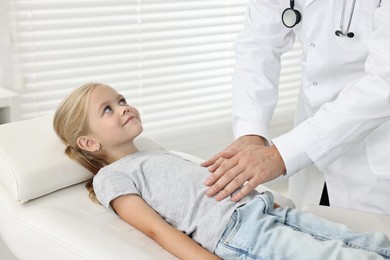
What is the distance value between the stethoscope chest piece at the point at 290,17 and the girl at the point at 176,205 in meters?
0.50

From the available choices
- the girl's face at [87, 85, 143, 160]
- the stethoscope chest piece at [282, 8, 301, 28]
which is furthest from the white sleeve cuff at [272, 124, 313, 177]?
the girl's face at [87, 85, 143, 160]

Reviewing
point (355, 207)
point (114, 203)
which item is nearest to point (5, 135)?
point (114, 203)

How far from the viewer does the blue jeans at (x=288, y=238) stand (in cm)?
153

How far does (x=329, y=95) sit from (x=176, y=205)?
55cm

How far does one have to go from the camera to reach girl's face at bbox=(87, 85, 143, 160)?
6.48 feet

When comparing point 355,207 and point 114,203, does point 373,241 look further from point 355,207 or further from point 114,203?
point 114,203

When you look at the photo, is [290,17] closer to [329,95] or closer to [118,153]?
[329,95]

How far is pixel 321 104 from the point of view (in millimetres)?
1929

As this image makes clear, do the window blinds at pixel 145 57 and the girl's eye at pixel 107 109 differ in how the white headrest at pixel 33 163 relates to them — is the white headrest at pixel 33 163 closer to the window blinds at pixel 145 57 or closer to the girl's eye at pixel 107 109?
the girl's eye at pixel 107 109

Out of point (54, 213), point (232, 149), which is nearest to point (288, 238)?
point (232, 149)

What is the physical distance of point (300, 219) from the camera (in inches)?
66.8

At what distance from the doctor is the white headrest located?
42 cm

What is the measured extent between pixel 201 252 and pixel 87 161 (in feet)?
1.81

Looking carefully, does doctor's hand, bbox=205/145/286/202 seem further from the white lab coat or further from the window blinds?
the window blinds
